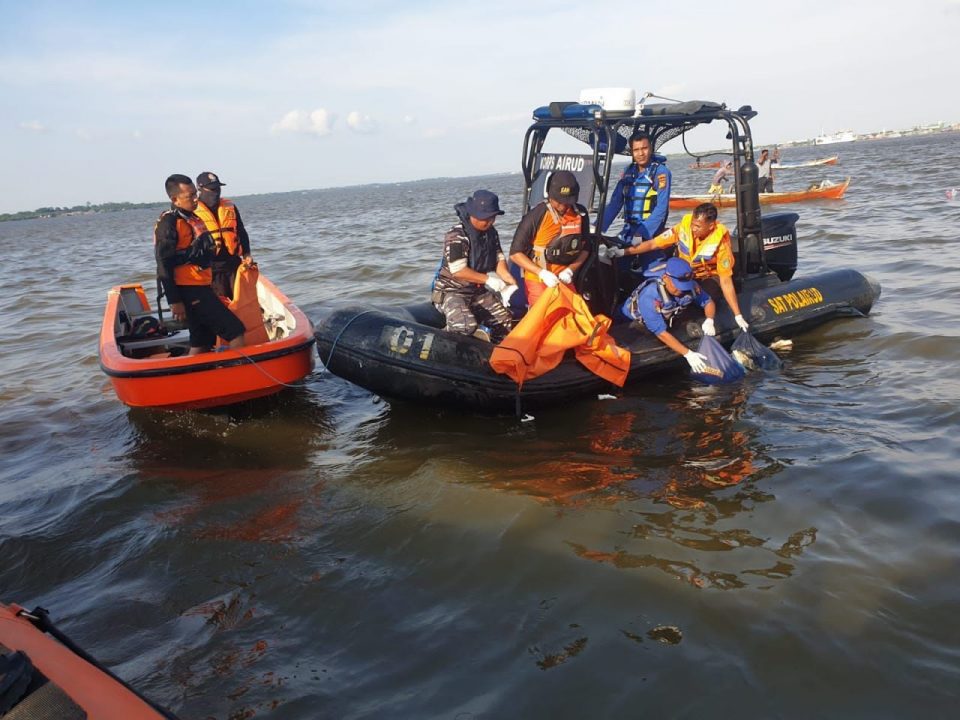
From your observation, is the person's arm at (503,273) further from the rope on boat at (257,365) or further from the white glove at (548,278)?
the rope on boat at (257,365)

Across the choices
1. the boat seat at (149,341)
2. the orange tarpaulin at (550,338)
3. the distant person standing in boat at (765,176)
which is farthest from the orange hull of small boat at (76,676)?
the distant person standing in boat at (765,176)

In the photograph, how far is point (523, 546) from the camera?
380cm

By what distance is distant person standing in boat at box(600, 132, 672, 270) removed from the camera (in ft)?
20.6

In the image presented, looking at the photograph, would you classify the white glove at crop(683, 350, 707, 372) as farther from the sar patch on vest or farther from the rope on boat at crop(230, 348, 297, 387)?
the rope on boat at crop(230, 348, 297, 387)

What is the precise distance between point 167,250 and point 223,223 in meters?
0.64

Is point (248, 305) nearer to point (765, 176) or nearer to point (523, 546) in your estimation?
point (523, 546)

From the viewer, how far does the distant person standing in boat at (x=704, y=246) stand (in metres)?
5.94

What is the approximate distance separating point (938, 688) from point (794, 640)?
505 mm

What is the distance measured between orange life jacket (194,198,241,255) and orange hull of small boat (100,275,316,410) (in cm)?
98

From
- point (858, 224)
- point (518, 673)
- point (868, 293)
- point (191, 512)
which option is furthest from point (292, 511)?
point (858, 224)

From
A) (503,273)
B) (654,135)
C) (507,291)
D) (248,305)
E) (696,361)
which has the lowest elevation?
(696,361)

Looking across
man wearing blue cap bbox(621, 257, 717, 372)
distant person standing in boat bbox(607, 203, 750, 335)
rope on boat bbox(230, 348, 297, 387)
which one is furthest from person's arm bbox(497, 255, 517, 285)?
rope on boat bbox(230, 348, 297, 387)

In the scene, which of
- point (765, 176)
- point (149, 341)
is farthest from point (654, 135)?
point (765, 176)

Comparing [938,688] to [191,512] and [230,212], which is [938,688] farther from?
[230,212]
